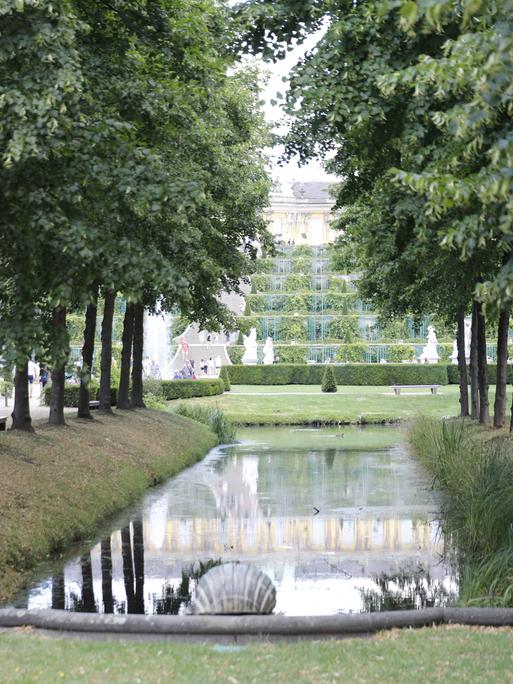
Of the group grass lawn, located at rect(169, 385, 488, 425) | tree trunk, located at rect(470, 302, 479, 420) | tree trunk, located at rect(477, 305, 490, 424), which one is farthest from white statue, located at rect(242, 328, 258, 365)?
tree trunk, located at rect(477, 305, 490, 424)

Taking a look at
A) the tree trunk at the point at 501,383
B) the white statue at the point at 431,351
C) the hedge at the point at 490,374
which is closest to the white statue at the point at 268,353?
the white statue at the point at 431,351

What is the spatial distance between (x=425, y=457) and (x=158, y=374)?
3407cm

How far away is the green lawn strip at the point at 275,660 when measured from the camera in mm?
7199

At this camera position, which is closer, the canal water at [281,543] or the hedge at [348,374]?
the canal water at [281,543]

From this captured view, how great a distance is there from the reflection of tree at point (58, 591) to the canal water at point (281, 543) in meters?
0.02

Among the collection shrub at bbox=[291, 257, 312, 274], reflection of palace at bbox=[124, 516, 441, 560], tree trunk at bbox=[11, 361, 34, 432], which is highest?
shrub at bbox=[291, 257, 312, 274]

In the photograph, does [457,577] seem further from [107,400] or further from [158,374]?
[158,374]

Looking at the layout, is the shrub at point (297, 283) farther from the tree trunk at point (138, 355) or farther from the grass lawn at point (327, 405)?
the tree trunk at point (138, 355)

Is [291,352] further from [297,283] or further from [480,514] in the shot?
[480,514]

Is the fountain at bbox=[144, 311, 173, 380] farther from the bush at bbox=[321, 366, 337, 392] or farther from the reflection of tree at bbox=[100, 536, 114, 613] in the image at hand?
the reflection of tree at bbox=[100, 536, 114, 613]

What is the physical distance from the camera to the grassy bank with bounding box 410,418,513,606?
10.7 m

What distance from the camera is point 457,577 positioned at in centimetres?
1263

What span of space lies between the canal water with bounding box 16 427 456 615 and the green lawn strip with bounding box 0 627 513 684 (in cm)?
291

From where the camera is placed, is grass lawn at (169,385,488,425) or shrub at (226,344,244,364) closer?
grass lawn at (169,385,488,425)
